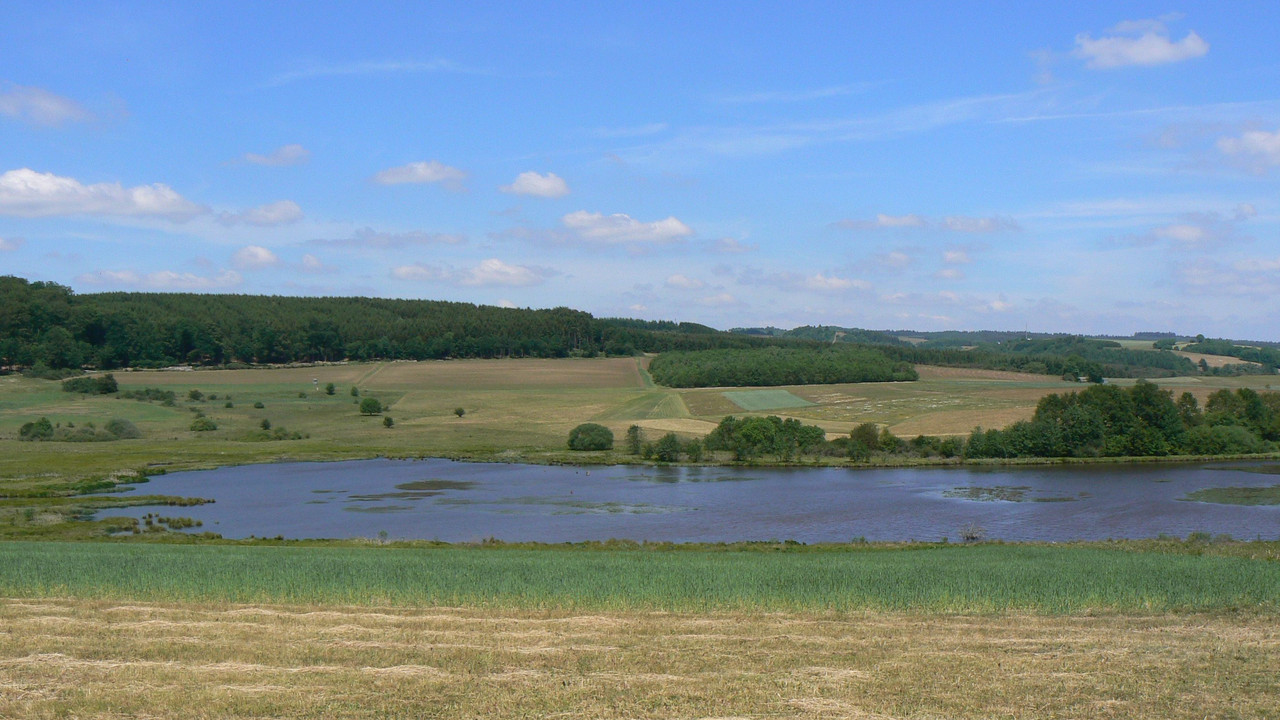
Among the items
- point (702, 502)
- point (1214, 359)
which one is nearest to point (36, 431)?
point (702, 502)

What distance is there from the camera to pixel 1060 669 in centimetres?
1279

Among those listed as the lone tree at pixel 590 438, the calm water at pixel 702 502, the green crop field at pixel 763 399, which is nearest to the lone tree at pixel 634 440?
the lone tree at pixel 590 438

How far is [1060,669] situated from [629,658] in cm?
596

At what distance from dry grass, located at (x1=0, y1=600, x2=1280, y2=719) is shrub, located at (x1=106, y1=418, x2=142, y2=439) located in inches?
2984

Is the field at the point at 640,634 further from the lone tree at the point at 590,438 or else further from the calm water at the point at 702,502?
the lone tree at the point at 590,438

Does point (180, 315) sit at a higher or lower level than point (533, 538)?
higher

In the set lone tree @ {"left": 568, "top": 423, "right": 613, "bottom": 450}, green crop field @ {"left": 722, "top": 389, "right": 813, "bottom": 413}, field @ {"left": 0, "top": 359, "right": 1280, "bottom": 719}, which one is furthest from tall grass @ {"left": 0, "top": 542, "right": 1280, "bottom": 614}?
green crop field @ {"left": 722, "top": 389, "right": 813, "bottom": 413}

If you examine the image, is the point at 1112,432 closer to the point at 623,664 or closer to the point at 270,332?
the point at 623,664

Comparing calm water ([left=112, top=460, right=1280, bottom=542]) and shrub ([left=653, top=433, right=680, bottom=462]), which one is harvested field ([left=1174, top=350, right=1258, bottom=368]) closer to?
calm water ([left=112, top=460, right=1280, bottom=542])

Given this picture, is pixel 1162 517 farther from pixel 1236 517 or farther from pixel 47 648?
pixel 47 648

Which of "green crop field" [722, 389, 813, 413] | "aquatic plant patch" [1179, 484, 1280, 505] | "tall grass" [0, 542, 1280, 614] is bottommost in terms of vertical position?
"aquatic plant patch" [1179, 484, 1280, 505]

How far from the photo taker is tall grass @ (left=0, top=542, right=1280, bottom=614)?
59.0 feet

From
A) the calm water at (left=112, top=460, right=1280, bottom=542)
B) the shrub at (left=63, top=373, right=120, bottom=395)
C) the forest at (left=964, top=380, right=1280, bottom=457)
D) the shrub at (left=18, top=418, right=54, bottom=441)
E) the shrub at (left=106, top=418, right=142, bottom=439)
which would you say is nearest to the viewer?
the calm water at (left=112, top=460, right=1280, bottom=542)

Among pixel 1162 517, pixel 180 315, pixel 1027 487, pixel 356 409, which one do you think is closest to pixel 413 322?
pixel 180 315
